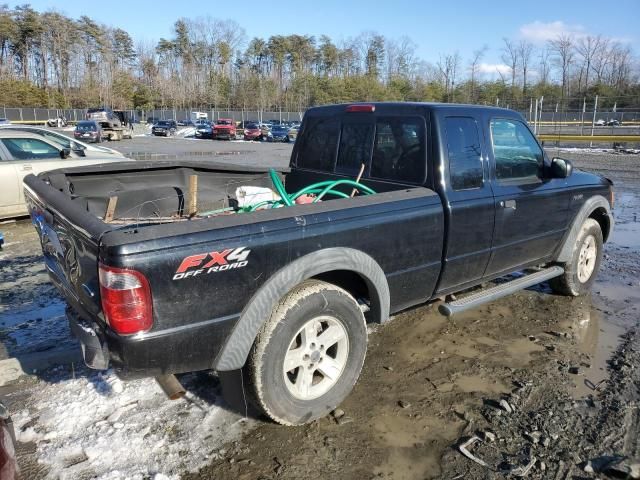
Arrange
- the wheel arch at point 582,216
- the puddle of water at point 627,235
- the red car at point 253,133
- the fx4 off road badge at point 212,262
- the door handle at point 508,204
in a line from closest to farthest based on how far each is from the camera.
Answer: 1. the fx4 off road badge at point 212,262
2. the door handle at point 508,204
3. the wheel arch at point 582,216
4. the puddle of water at point 627,235
5. the red car at point 253,133

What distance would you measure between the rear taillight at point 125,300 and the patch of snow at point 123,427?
877mm

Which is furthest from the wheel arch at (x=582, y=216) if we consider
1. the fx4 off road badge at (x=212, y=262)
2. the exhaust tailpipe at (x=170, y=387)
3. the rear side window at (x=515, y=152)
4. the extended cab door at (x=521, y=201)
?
the exhaust tailpipe at (x=170, y=387)

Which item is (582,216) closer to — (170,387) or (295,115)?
(170,387)

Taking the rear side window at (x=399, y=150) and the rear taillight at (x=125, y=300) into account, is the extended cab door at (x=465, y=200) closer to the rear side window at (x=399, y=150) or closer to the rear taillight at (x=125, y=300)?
the rear side window at (x=399, y=150)

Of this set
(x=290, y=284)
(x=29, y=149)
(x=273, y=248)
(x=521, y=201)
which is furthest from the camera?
(x=29, y=149)

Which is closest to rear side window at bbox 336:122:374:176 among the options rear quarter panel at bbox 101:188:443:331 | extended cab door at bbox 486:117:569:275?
rear quarter panel at bbox 101:188:443:331

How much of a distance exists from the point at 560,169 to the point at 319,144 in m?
2.15

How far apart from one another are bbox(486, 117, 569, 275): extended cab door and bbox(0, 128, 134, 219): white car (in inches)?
258

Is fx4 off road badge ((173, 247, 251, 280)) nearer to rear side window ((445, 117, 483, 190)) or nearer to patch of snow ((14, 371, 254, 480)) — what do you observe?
patch of snow ((14, 371, 254, 480))

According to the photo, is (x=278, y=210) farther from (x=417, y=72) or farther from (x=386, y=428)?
(x=417, y=72)

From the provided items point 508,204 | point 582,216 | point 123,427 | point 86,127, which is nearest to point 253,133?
point 86,127

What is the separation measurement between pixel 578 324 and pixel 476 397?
188 cm

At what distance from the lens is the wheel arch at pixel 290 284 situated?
2.77m

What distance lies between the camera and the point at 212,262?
258cm
